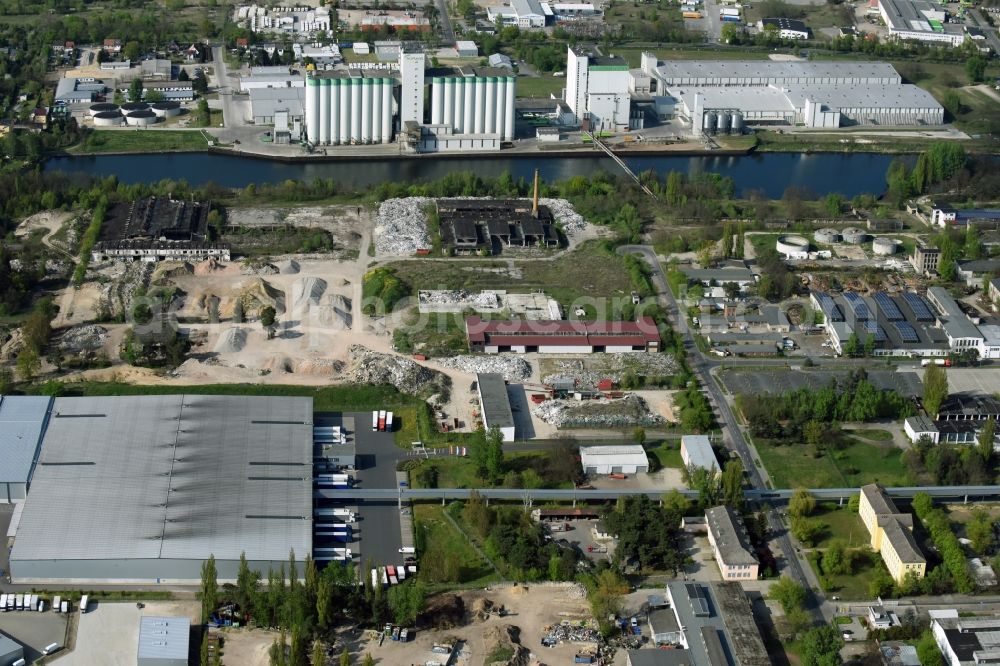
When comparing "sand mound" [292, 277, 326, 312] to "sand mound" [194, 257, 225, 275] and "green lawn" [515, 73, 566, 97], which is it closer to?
"sand mound" [194, 257, 225, 275]

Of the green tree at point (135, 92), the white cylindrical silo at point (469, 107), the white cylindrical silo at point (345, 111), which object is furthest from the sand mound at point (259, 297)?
the green tree at point (135, 92)

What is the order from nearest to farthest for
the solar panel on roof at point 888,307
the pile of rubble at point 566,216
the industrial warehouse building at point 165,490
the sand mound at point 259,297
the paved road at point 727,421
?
the industrial warehouse building at point 165,490 → the paved road at point 727,421 → the sand mound at point 259,297 → the solar panel on roof at point 888,307 → the pile of rubble at point 566,216

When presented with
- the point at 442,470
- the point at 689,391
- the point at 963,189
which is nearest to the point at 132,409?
the point at 442,470

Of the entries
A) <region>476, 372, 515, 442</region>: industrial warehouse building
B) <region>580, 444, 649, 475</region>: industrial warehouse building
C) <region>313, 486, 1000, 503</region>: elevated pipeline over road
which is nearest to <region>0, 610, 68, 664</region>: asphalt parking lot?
<region>313, 486, 1000, 503</region>: elevated pipeline over road

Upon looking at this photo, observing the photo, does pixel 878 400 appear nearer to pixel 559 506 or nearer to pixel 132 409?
pixel 559 506

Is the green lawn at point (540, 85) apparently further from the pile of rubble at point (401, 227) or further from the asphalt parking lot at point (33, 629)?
the asphalt parking lot at point (33, 629)

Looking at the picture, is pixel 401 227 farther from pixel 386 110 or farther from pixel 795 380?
pixel 795 380
